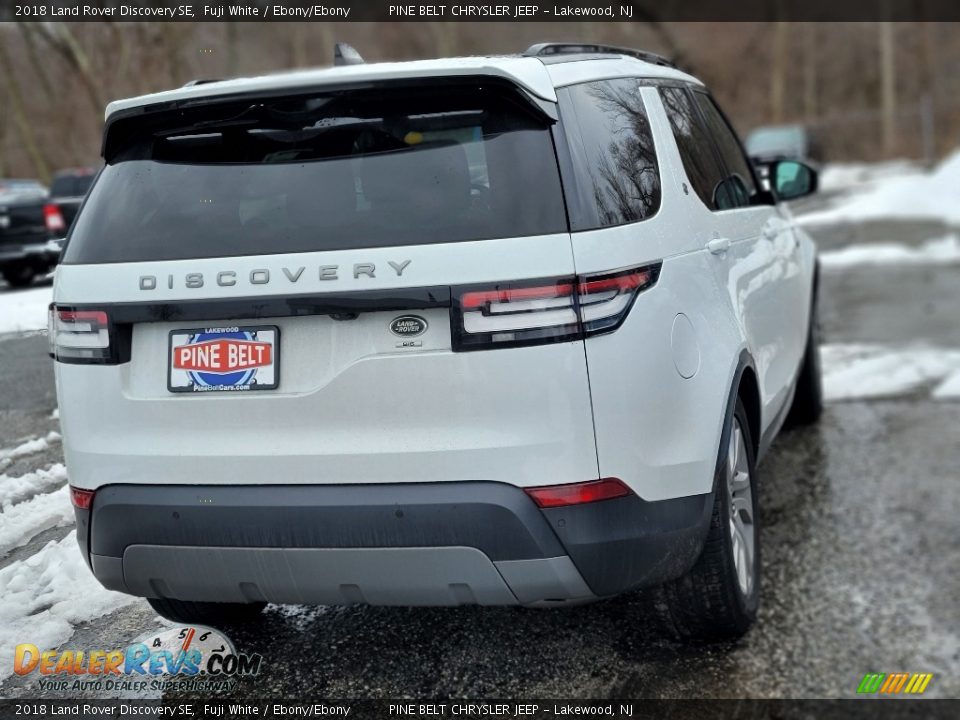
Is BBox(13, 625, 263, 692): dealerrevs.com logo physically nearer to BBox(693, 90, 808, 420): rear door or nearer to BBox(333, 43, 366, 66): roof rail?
BBox(333, 43, 366, 66): roof rail

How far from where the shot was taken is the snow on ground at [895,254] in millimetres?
13273

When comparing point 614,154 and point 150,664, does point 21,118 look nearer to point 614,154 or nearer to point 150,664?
point 150,664

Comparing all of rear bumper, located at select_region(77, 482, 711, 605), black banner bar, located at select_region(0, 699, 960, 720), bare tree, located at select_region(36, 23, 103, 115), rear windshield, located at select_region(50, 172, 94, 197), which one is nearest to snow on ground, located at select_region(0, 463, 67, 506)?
black banner bar, located at select_region(0, 699, 960, 720)

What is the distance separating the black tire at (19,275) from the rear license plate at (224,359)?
3.58 m

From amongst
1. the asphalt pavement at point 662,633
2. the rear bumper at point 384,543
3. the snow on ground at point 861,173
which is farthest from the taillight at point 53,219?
the snow on ground at point 861,173

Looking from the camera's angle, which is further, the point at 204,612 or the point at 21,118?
the point at 21,118

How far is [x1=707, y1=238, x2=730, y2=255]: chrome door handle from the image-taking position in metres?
3.49

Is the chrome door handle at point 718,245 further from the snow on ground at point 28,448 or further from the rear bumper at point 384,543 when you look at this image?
the snow on ground at point 28,448

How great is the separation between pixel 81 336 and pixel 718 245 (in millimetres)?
2014

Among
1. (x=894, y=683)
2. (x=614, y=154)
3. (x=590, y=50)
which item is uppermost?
(x=590, y=50)

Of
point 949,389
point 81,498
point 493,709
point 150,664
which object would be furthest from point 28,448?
point 949,389

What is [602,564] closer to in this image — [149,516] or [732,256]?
[149,516]

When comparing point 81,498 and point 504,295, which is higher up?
point 504,295

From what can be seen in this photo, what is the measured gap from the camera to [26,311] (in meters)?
4.86
